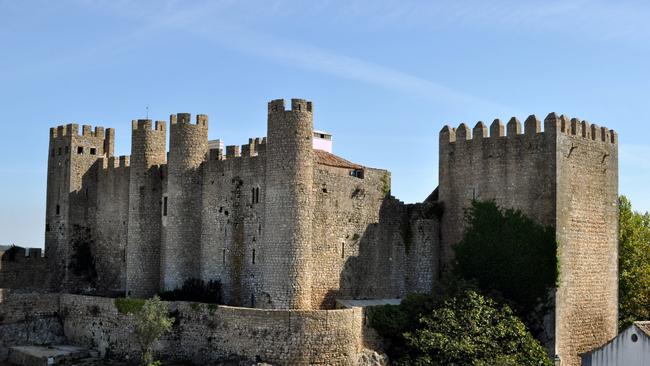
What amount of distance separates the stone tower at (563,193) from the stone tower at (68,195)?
1702cm

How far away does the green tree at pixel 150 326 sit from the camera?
101 ft

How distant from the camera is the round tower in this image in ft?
100

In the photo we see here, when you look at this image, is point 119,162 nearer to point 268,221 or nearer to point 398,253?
point 268,221

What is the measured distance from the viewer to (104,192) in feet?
130

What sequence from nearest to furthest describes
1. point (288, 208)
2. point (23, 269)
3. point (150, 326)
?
point (288, 208)
point (150, 326)
point (23, 269)

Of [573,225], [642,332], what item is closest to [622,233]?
[573,225]

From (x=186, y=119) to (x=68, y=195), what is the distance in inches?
362

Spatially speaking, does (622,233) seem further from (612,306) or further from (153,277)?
(153,277)

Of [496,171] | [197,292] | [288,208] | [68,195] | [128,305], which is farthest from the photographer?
[68,195]

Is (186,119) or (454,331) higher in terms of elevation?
(186,119)

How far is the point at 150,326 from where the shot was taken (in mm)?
30734

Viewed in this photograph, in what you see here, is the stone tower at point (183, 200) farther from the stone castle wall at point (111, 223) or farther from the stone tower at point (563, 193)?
the stone tower at point (563, 193)

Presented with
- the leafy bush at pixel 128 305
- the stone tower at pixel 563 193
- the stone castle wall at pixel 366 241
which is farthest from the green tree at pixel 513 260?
the leafy bush at pixel 128 305

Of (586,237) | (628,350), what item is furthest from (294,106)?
(628,350)
